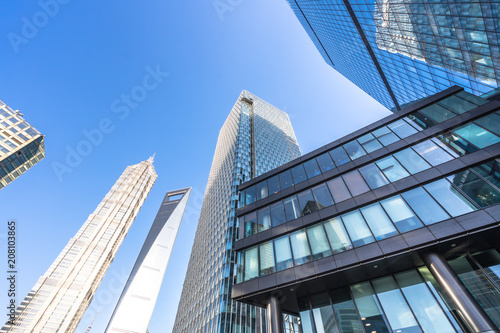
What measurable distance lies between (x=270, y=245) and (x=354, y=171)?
26.7 ft

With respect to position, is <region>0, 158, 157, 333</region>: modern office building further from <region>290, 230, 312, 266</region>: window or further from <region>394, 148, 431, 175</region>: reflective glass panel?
<region>394, 148, 431, 175</region>: reflective glass panel

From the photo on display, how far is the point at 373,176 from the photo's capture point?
15.0m

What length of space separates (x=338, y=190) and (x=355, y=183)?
3.99 feet

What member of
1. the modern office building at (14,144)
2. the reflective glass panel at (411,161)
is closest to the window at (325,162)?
the reflective glass panel at (411,161)

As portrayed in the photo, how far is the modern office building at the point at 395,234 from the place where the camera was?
981 cm

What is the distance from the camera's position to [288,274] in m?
12.9

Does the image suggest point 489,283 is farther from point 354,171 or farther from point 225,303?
point 225,303

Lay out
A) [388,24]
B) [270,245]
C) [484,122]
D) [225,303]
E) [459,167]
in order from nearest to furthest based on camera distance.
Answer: [459,167] < [484,122] < [270,245] < [388,24] < [225,303]

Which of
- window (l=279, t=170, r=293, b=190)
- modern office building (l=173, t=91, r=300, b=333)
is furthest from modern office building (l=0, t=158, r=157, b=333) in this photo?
window (l=279, t=170, r=293, b=190)

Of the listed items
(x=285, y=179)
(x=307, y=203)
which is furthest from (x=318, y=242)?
(x=285, y=179)

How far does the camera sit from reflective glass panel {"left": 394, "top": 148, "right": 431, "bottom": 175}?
13.6 meters

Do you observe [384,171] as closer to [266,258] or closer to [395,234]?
[395,234]

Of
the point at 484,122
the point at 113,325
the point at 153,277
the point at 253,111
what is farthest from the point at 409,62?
the point at 253,111

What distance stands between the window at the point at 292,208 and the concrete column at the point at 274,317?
17.7 feet
